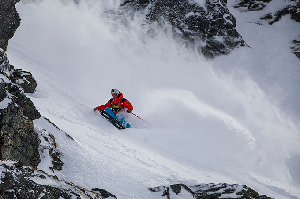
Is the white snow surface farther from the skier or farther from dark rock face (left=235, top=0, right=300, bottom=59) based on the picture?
dark rock face (left=235, top=0, right=300, bottom=59)

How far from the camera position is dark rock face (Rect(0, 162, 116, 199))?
2.04m

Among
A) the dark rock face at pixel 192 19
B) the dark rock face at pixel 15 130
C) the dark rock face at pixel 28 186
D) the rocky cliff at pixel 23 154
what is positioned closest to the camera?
the dark rock face at pixel 28 186

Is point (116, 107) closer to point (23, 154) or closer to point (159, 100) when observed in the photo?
point (159, 100)

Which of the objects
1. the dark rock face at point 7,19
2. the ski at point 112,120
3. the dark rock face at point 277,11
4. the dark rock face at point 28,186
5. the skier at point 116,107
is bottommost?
the dark rock face at point 28,186

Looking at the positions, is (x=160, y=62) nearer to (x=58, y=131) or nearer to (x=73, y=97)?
(x=73, y=97)

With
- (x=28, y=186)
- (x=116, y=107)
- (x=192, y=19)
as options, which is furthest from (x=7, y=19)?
(x=192, y=19)

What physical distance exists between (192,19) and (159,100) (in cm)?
1080

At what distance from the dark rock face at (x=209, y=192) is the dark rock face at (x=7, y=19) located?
5779 mm

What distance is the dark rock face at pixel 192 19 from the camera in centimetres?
2064

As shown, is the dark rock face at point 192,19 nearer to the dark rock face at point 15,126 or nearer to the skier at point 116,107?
the skier at point 116,107

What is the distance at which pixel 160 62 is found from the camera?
20.1 m

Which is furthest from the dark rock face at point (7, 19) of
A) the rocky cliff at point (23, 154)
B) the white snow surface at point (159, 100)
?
the rocky cliff at point (23, 154)

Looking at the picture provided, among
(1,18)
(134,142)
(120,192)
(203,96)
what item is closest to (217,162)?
(134,142)

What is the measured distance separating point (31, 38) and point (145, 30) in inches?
360
